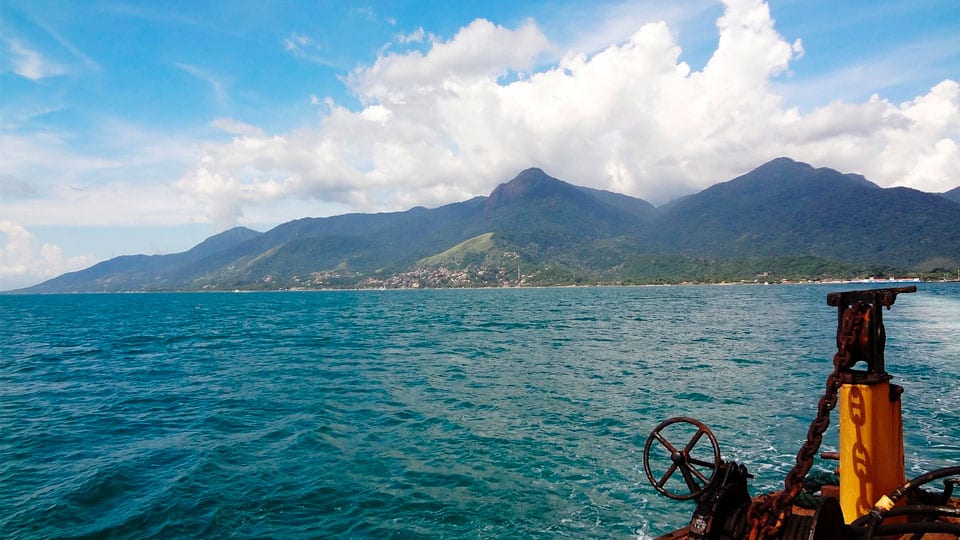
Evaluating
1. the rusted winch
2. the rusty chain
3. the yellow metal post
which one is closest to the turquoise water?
the yellow metal post

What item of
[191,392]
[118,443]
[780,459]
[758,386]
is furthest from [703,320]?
[118,443]

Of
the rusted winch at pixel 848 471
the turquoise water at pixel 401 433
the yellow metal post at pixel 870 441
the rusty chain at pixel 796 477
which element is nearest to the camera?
the rusted winch at pixel 848 471

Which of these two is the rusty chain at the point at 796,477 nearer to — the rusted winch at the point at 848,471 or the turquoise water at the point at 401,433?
the rusted winch at the point at 848,471

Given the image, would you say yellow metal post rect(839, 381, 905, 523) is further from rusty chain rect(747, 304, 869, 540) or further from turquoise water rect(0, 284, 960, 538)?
turquoise water rect(0, 284, 960, 538)

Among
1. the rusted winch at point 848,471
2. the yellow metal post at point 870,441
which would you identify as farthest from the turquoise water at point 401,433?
the rusted winch at point 848,471

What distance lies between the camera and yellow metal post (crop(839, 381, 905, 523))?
7.44 m

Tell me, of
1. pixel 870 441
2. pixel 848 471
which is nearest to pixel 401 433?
pixel 848 471

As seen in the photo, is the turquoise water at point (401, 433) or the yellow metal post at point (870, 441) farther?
the turquoise water at point (401, 433)

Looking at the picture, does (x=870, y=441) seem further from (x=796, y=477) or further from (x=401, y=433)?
(x=401, y=433)

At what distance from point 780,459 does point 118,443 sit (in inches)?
1088

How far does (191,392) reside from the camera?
108 feet

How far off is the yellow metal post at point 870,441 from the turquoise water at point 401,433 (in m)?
6.87

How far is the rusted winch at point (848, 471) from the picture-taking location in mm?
5801

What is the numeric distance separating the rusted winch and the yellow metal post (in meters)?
0.01
